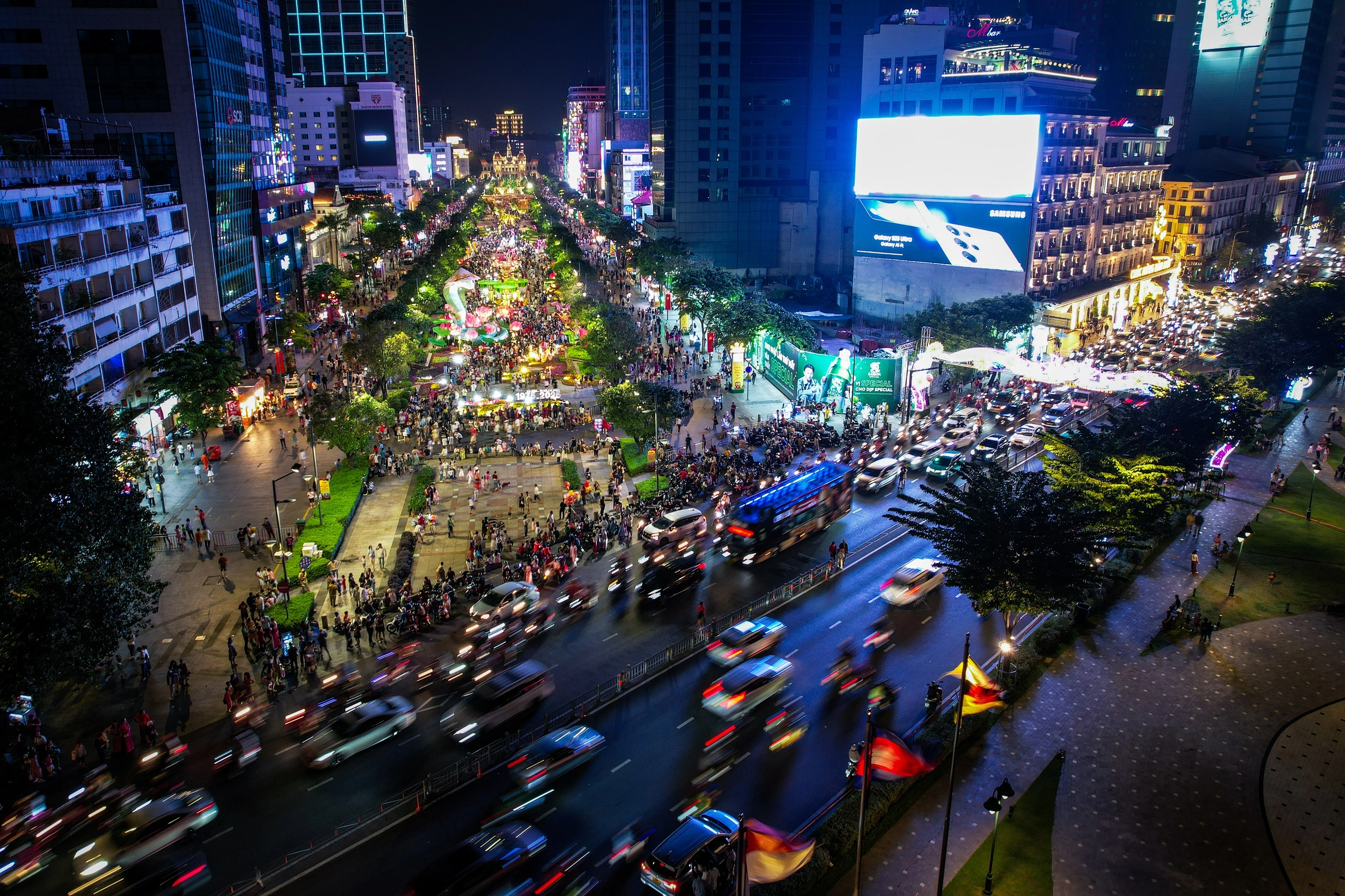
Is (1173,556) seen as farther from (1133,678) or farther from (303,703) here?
(303,703)

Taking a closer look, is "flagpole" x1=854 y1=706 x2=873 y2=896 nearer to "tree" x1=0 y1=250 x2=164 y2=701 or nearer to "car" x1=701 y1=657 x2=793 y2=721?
"car" x1=701 y1=657 x2=793 y2=721

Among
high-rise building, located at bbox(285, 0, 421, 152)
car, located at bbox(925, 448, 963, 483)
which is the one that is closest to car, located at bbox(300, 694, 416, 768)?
car, located at bbox(925, 448, 963, 483)

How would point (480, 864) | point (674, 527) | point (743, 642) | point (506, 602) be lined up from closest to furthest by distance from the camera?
1. point (480, 864)
2. point (743, 642)
3. point (506, 602)
4. point (674, 527)

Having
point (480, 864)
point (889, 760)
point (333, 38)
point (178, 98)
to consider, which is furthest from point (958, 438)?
point (333, 38)

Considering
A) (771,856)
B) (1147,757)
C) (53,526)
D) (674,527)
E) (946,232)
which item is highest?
→ (946,232)

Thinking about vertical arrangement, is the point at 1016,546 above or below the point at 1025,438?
above

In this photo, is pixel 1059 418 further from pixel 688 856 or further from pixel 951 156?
pixel 688 856

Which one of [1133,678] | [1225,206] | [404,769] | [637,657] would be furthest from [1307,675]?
[1225,206]

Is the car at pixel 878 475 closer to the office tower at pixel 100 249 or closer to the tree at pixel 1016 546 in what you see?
the tree at pixel 1016 546
